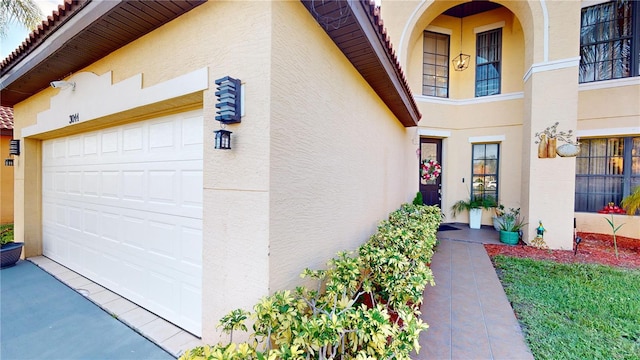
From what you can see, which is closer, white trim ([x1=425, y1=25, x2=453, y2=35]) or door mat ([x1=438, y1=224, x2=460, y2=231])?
door mat ([x1=438, y1=224, x2=460, y2=231])

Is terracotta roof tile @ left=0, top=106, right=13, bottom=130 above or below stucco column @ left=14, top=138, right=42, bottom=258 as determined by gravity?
above

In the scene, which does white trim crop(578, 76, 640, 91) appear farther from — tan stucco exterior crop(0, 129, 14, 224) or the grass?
tan stucco exterior crop(0, 129, 14, 224)

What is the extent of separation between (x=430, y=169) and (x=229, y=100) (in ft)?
27.7

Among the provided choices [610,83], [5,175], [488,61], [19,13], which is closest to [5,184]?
[5,175]

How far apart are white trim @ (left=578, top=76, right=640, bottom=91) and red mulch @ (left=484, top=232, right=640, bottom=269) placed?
4409 mm

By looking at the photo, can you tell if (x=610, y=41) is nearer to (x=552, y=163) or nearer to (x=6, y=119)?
(x=552, y=163)

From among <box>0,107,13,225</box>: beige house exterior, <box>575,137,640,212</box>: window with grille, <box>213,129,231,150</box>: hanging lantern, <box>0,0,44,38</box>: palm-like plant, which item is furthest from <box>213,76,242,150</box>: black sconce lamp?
<box>0,0,44,38</box>: palm-like plant

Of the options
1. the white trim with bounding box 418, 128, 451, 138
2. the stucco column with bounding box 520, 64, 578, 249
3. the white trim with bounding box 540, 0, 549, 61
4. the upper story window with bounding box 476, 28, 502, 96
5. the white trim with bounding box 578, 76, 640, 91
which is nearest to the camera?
the stucco column with bounding box 520, 64, 578, 249

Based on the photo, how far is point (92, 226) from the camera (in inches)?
173

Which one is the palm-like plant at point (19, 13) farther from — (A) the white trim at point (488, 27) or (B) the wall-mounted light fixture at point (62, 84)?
(A) the white trim at point (488, 27)

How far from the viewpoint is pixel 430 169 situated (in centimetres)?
914

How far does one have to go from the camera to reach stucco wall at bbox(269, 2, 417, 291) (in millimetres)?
2189

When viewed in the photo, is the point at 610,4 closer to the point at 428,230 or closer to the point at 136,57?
the point at 428,230

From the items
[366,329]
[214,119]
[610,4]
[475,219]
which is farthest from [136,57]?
[610,4]
